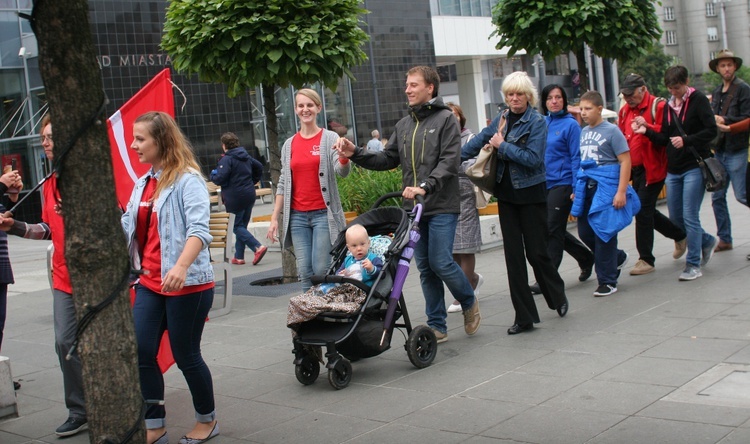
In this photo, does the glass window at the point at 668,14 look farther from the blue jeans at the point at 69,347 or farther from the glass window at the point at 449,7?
the blue jeans at the point at 69,347

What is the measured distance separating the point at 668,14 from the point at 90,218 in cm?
10362

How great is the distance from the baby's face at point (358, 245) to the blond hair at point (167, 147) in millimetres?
→ 1448

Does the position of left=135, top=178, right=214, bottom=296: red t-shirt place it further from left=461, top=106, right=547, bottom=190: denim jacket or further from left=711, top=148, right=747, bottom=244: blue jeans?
left=711, top=148, right=747, bottom=244: blue jeans

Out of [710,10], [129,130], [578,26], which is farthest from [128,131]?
[710,10]

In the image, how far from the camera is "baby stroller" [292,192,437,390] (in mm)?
6004

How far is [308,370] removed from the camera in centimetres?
622

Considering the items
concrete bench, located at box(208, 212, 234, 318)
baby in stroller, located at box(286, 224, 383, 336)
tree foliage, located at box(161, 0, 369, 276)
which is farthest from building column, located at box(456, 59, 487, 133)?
baby in stroller, located at box(286, 224, 383, 336)

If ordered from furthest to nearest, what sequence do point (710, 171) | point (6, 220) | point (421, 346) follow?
point (710, 171) → point (421, 346) → point (6, 220)

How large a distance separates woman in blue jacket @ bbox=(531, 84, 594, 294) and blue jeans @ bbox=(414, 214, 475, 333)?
1.79 m

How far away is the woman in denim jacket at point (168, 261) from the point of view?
4.98 m

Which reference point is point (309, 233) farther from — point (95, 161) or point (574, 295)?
point (95, 161)

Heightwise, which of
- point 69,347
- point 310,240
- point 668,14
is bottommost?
point 69,347

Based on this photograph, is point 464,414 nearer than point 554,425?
No

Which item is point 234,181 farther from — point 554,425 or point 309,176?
point 554,425
